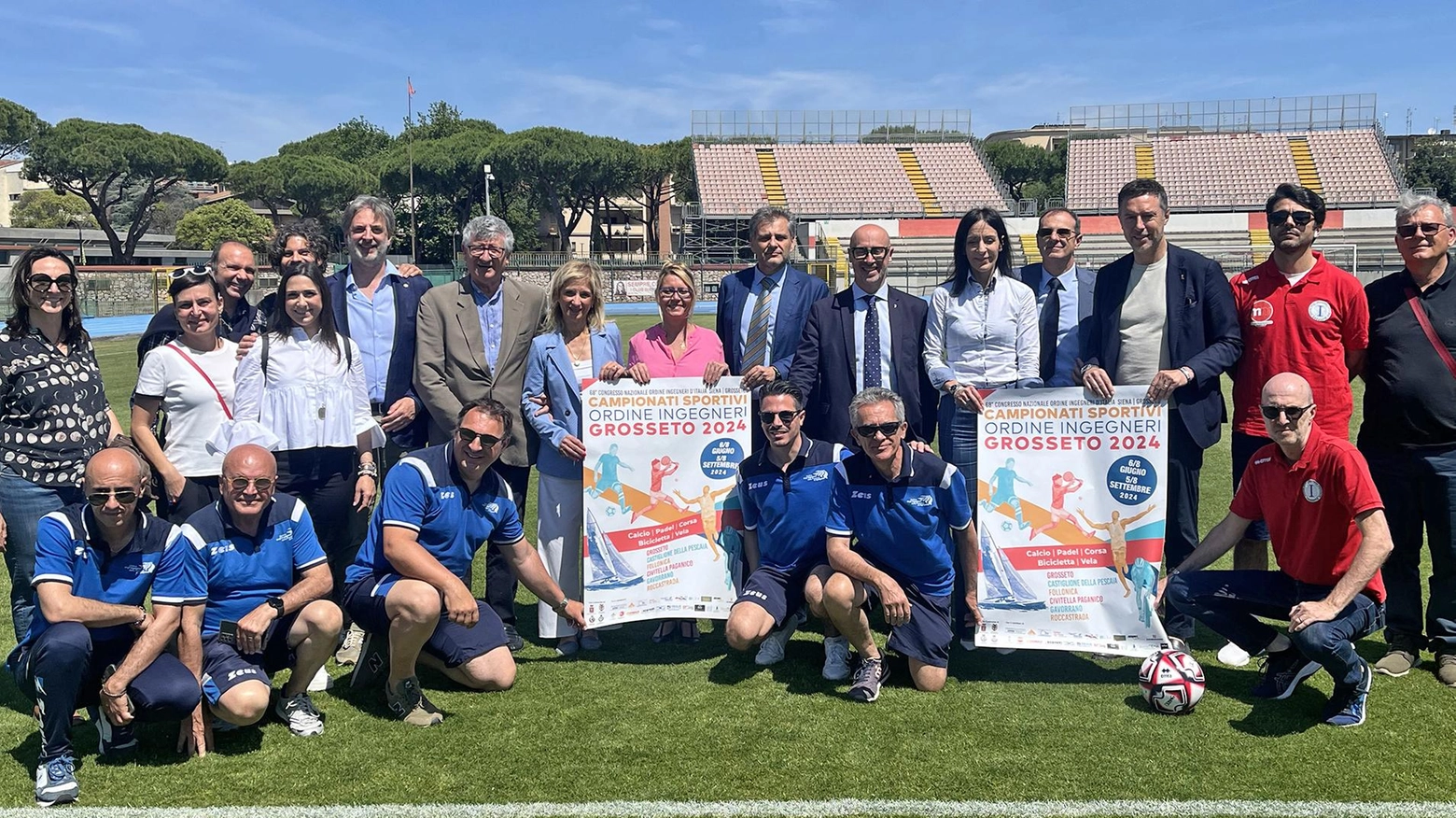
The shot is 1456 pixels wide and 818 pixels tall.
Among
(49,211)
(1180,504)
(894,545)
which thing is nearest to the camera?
(894,545)

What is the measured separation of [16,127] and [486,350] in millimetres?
62223

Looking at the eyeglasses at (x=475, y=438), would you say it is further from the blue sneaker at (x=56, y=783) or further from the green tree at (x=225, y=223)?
the green tree at (x=225, y=223)

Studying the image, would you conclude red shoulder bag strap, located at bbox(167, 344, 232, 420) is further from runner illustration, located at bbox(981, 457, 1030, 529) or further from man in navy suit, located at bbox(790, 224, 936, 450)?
runner illustration, located at bbox(981, 457, 1030, 529)

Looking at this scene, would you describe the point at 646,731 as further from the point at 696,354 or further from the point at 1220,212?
the point at 1220,212

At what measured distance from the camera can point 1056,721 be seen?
4.25 meters

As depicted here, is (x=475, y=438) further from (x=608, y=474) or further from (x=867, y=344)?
(x=867, y=344)

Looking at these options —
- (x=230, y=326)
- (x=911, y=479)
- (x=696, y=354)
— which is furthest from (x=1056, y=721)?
(x=230, y=326)

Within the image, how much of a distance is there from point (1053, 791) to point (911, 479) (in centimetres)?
143

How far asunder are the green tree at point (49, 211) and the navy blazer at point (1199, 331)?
80901mm

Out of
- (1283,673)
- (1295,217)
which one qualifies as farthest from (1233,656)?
(1295,217)

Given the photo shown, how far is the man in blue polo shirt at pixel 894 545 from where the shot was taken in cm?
454

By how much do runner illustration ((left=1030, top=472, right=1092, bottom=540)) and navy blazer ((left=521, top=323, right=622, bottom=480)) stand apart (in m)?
2.14

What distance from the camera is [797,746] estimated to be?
4059 millimetres

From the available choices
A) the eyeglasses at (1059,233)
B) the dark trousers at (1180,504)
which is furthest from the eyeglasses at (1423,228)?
the eyeglasses at (1059,233)
